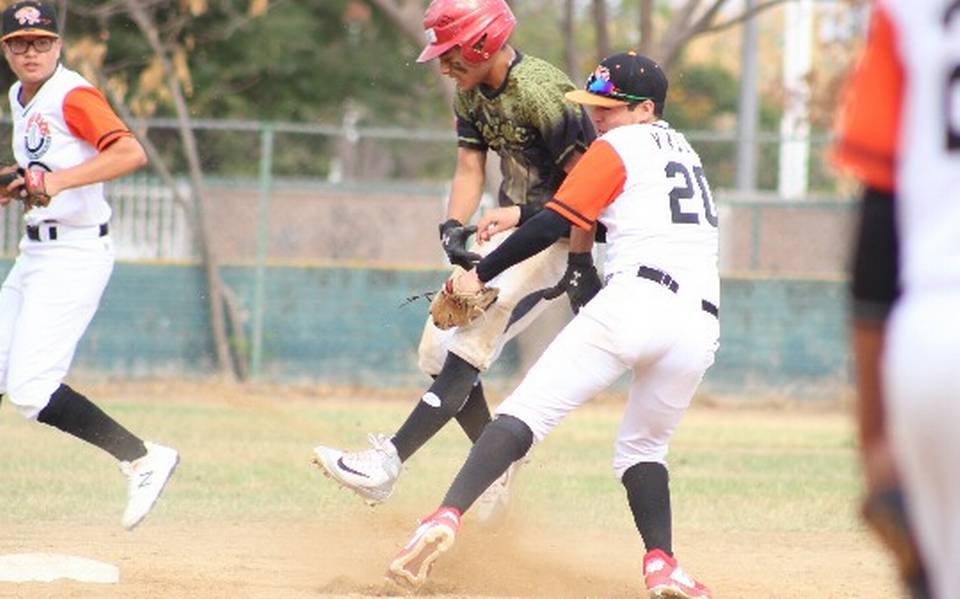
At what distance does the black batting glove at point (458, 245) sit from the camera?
680 cm

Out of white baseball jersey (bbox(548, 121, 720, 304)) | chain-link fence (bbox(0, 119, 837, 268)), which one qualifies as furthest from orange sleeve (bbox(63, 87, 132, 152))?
chain-link fence (bbox(0, 119, 837, 268))

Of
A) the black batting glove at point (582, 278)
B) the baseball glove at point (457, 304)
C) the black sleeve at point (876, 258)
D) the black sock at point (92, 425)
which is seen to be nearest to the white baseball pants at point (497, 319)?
the baseball glove at point (457, 304)

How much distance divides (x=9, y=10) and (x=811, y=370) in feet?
38.6

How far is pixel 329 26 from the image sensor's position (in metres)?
26.8

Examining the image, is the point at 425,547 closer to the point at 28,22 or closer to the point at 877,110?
the point at 28,22

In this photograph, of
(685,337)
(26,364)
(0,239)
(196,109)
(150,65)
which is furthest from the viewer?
(196,109)

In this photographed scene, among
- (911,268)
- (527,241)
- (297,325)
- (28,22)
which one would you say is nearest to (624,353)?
(527,241)

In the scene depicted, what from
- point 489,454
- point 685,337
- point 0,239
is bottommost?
point 0,239

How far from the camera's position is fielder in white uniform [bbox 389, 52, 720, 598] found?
5902 millimetres

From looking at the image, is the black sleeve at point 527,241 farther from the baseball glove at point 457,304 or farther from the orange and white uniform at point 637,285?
the baseball glove at point 457,304

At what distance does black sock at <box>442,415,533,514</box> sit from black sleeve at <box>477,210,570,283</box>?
0.51 m

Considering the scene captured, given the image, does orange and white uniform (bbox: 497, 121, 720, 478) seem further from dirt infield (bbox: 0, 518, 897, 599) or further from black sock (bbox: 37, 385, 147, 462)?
black sock (bbox: 37, 385, 147, 462)

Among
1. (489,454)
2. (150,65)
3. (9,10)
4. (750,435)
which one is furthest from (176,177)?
(489,454)

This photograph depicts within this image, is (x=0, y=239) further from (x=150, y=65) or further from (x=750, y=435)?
(x=750, y=435)
